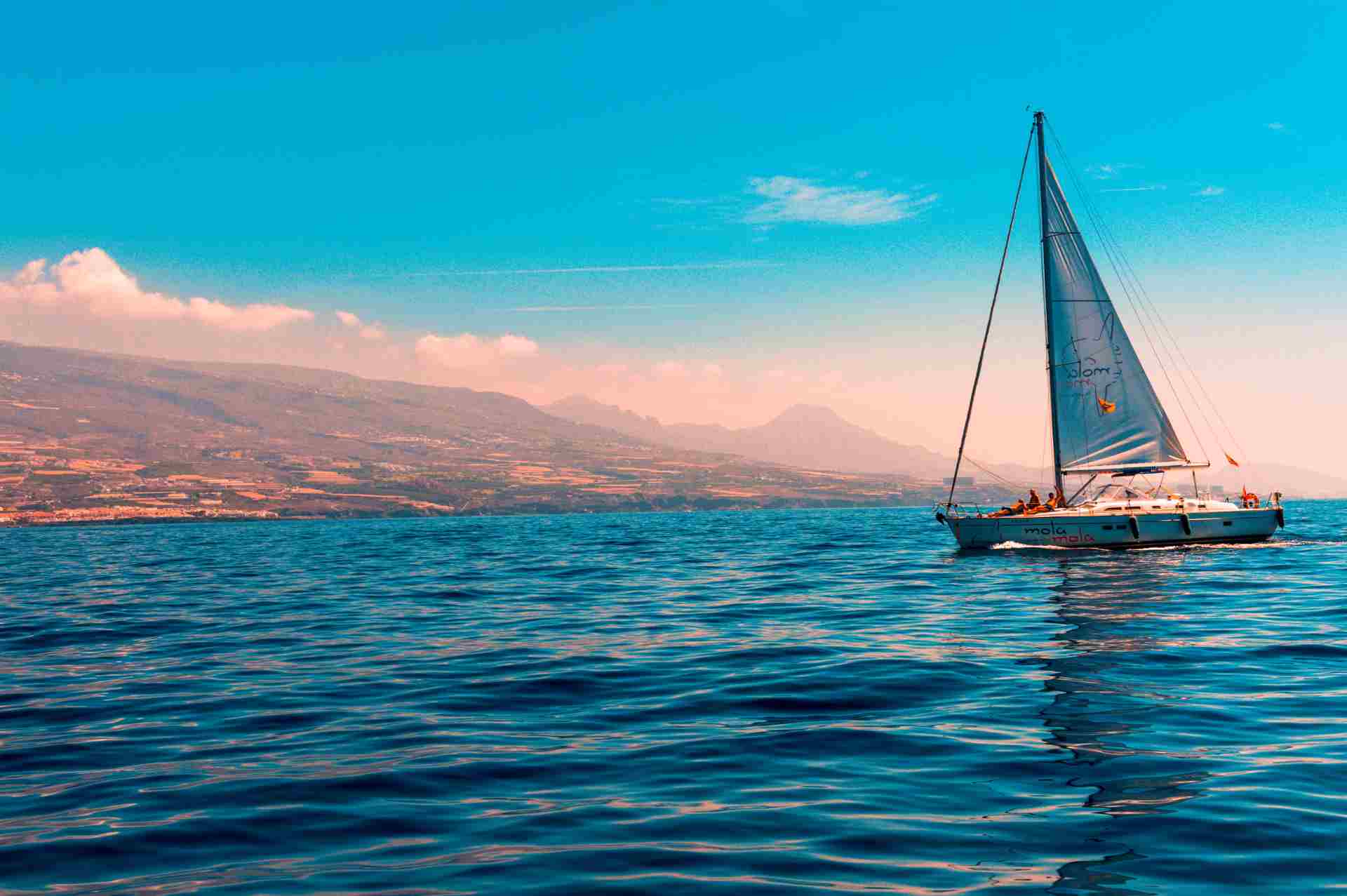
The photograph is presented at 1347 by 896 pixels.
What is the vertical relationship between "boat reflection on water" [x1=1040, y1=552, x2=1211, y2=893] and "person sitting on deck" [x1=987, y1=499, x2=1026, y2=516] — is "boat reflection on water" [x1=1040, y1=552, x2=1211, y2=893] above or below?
below

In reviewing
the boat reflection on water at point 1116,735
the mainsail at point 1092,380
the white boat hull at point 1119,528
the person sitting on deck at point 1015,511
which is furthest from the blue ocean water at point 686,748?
the mainsail at point 1092,380

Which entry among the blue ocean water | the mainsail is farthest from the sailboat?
the blue ocean water

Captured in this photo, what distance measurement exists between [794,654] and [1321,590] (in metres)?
22.0

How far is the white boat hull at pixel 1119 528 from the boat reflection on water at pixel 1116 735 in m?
26.6

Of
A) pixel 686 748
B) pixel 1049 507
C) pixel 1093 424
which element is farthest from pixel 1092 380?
pixel 686 748

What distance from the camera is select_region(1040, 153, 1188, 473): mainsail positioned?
53.1m

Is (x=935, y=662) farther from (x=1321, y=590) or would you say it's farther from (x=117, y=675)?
(x=1321, y=590)

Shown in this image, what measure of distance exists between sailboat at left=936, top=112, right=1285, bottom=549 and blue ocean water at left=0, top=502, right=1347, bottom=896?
2407cm

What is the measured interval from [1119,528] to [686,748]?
46127mm

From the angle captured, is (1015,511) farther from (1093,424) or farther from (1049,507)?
(1093,424)

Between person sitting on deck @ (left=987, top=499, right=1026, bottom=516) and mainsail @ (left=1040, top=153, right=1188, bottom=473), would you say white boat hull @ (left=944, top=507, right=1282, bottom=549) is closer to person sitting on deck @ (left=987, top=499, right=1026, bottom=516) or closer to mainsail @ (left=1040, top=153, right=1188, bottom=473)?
person sitting on deck @ (left=987, top=499, right=1026, bottom=516)

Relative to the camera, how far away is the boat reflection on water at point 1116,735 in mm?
8031

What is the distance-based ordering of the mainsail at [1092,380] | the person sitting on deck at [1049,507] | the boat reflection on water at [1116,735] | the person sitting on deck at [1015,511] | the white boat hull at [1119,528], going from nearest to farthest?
the boat reflection on water at [1116,735]
the white boat hull at [1119,528]
the person sitting on deck at [1049,507]
the mainsail at [1092,380]
the person sitting on deck at [1015,511]

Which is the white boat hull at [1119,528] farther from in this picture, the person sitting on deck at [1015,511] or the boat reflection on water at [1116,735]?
the boat reflection on water at [1116,735]
